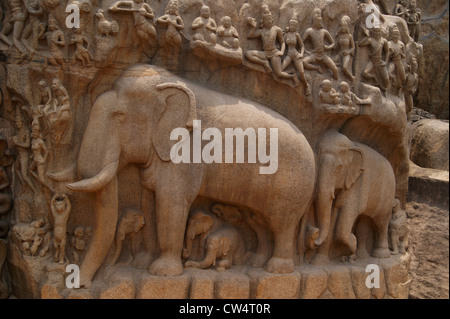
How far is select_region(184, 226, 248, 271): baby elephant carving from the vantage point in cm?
424

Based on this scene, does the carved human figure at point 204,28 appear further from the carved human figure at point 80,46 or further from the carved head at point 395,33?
the carved head at point 395,33

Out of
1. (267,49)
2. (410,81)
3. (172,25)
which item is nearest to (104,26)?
(172,25)

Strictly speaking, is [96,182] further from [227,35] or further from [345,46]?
[345,46]

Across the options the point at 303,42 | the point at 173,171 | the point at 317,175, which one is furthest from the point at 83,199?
the point at 303,42

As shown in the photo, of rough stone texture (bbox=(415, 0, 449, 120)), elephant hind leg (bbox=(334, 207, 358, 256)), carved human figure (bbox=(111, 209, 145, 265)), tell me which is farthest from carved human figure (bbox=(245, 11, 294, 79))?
rough stone texture (bbox=(415, 0, 449, 120))

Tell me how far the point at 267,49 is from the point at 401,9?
215 centimetres

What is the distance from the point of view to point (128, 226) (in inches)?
164

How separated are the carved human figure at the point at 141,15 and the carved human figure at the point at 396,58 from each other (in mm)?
2354

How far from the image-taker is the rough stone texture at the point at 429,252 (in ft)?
17.1

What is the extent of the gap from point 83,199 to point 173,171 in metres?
0.80

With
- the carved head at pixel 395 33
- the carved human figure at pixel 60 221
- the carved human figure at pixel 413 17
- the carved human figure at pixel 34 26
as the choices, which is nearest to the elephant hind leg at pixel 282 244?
the carved human figure at pixel 60 221

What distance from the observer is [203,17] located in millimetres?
4152

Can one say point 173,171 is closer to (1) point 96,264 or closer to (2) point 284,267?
(1) point 96,264

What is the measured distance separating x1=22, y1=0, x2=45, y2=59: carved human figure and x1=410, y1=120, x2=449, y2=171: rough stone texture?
15.2 ft
